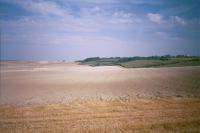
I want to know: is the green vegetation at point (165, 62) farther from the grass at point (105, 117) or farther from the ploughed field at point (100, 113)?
the grass at point (105, 117)

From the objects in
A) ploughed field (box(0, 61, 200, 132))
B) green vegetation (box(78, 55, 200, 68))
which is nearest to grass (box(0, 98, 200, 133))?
ploughed field (box(0, 61, 200, 132))

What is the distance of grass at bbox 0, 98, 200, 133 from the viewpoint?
5383 mm

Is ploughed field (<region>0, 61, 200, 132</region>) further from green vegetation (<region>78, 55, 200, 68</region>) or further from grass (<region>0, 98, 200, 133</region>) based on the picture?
green vegetation (<region>78, 55, 200, 68</region>)

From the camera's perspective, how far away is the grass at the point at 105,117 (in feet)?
17.7

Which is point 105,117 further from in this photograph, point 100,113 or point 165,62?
point 165,62

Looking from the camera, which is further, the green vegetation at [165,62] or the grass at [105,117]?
the green vegetation at [165,62]

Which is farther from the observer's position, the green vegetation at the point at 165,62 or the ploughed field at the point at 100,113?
the green vegetation at the point at 165,62

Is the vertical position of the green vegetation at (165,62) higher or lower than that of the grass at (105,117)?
higher

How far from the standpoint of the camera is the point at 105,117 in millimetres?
6152

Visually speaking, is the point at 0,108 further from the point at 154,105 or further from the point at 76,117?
the point at 154,105

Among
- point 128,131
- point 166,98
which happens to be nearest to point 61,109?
point 128,131

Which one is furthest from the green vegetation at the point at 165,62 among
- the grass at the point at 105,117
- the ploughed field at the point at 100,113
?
the grass at the point at 105,117

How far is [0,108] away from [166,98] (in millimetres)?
5827

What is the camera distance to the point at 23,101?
886 cm
